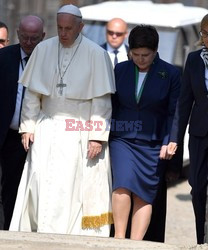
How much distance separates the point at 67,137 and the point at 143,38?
36.3 inches

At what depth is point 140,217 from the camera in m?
7.69

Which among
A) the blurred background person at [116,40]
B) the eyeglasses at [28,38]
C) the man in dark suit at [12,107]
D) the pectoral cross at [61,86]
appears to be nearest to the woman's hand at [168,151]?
the pectoral cross at [61,86]

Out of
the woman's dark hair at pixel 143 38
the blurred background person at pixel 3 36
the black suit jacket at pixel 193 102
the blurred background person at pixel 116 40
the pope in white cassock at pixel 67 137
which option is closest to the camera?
the black suit jacket at pixel 193 102

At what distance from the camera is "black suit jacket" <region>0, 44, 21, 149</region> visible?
796cm

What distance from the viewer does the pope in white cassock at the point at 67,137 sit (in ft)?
25.1

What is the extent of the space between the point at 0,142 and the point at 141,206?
1.21 metres

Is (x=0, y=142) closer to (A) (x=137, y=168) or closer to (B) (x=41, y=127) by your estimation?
(B) (x=41, y=127)

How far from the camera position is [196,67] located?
24.3 feet

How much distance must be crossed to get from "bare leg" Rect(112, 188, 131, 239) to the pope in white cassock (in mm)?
118

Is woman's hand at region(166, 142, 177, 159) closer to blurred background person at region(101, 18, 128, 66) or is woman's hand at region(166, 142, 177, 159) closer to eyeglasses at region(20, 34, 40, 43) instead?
eyeglasses at region(20, 34, 40, 43)

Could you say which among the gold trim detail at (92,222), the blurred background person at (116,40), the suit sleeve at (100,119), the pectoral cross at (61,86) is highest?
the blurred background person at (116,40)

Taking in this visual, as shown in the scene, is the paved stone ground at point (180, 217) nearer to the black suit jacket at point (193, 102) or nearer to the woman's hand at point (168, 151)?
the woman's hand at point (168, 151)

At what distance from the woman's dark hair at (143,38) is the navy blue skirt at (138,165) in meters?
0.71

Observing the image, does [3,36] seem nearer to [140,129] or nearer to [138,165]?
[140,129]
